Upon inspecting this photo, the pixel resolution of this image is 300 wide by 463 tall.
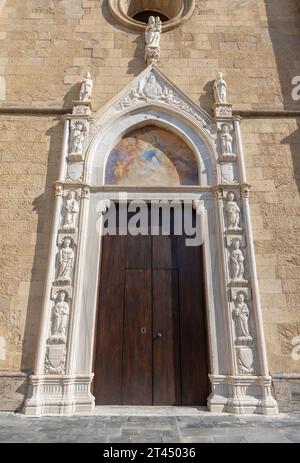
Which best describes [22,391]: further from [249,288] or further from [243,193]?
[243,193]

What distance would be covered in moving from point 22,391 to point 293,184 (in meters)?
6.27

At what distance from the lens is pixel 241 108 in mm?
7379

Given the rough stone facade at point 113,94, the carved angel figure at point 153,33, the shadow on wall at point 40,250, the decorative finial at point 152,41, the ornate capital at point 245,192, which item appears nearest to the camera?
the shadow on wall at point 40,250

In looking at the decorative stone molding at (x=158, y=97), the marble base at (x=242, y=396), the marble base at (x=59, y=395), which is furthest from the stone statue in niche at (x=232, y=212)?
the marble base at (x=59, y=395)

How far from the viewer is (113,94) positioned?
295 inches

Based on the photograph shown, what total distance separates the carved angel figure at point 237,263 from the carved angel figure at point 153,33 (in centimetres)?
519

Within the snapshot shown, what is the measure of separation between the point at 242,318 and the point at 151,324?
61.9 inches

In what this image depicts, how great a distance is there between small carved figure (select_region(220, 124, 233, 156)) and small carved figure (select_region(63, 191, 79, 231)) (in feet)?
10.5

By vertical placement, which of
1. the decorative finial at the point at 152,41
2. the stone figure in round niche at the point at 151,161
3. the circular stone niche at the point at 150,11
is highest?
the circular stone niche at the point at 150,11

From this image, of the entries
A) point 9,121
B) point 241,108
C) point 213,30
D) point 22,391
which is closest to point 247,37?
point 213,30

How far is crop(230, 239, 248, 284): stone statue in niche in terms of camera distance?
5841 millimetres

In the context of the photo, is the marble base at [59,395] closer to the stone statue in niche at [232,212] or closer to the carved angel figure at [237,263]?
the carved angel figure at [237,263]

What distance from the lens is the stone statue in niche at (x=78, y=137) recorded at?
6.81 meters

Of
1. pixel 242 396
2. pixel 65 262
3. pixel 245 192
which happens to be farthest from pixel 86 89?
pixel 242 396
